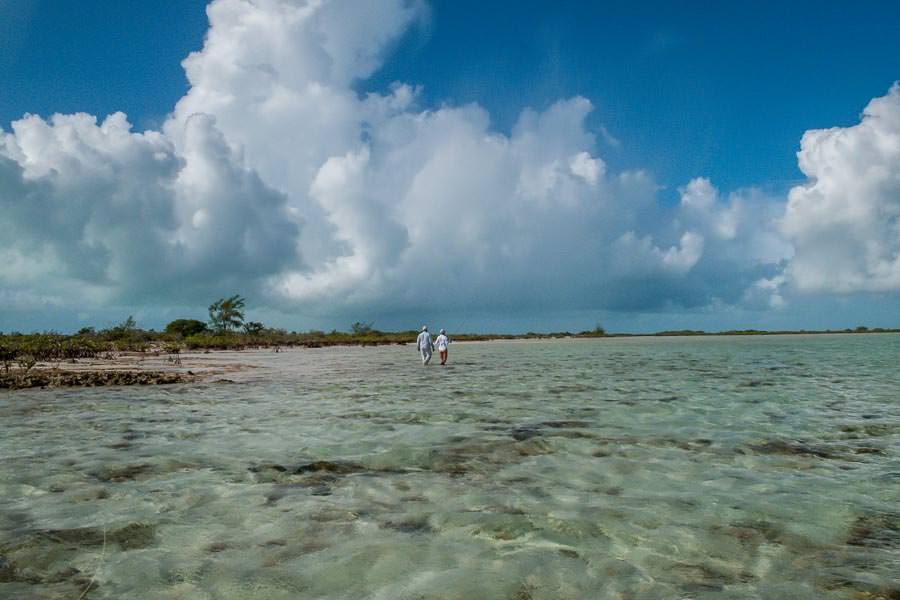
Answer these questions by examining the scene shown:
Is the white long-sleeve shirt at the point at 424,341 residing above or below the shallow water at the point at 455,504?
above

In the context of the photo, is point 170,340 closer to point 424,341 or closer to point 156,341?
point 156,341

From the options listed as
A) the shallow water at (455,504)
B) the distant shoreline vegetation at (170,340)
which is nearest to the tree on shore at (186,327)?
the distant shoreline vegetation at (170,340)

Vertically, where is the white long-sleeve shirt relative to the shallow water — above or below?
above

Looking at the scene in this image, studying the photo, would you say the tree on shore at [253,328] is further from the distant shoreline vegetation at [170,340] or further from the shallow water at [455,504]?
the shallow water at [455,504]

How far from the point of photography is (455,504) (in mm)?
6129

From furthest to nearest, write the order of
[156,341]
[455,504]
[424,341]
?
[156,341] → [424,341] → [455,504]

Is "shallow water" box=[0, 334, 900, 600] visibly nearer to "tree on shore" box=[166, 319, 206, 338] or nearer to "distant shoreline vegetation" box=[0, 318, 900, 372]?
"distant shoreline vegetation" box=[0, 318, 900, 372]

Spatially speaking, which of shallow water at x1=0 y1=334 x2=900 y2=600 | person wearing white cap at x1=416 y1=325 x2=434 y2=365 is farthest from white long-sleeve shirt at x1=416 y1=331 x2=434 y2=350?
shallow water at x1=0 y1=334 x2=900 y2=600

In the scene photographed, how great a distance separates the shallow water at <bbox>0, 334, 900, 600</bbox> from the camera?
4.27 metres

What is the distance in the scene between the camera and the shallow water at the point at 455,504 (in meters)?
4.27

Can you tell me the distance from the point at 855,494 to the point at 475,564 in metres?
4.90

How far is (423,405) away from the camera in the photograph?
14.5 m

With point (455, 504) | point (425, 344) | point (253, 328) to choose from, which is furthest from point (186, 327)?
point (455, 504)

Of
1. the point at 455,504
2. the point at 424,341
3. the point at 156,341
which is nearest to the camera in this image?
the point at 455,504
